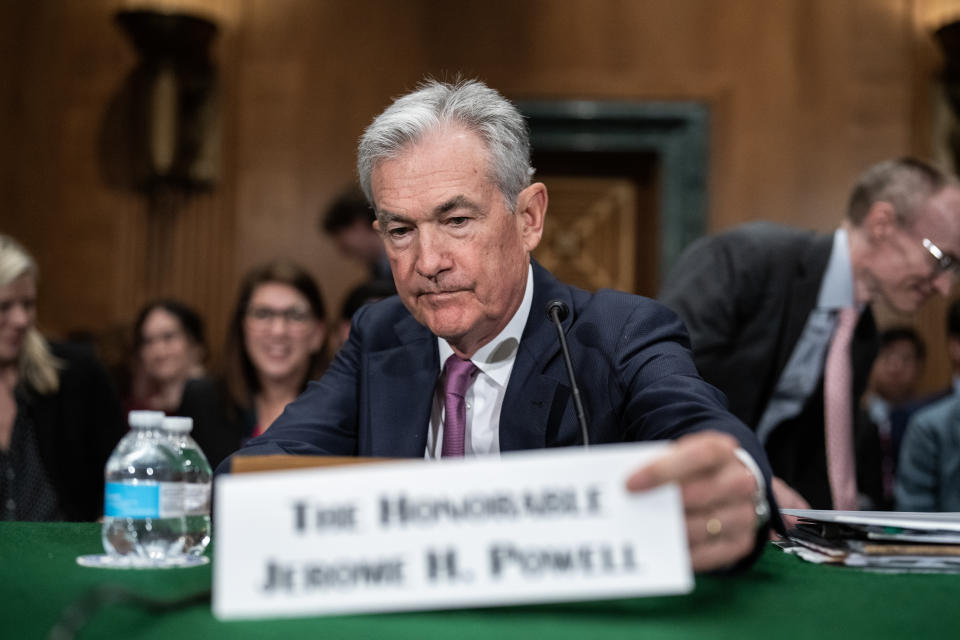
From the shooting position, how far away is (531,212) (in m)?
2.19

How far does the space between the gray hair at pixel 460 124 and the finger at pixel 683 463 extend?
2.96 ft

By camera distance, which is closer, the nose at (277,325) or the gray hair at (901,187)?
the gray hair at (901,187)

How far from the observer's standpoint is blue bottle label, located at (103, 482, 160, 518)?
58.5 inches

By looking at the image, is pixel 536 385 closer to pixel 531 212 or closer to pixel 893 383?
pixel 531 212

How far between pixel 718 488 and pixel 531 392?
0.76m

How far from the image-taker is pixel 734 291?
10.6ft

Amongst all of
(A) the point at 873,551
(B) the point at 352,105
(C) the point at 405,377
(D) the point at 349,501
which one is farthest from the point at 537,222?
(B) the point at 352,105

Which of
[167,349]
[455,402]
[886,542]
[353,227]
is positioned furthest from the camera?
[353,227]

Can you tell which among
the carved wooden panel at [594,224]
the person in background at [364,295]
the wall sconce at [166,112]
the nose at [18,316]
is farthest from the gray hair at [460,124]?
the carved wooden panel at [594,224]

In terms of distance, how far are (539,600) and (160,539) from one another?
713 millimetres

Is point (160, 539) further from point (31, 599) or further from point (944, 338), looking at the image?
point (944, 338)

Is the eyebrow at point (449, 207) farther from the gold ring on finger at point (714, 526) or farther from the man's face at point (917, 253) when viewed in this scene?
the man's face at point (917, 253)

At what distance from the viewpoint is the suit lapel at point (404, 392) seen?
2.07m

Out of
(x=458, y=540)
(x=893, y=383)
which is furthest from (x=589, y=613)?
(x=893, y=383)
